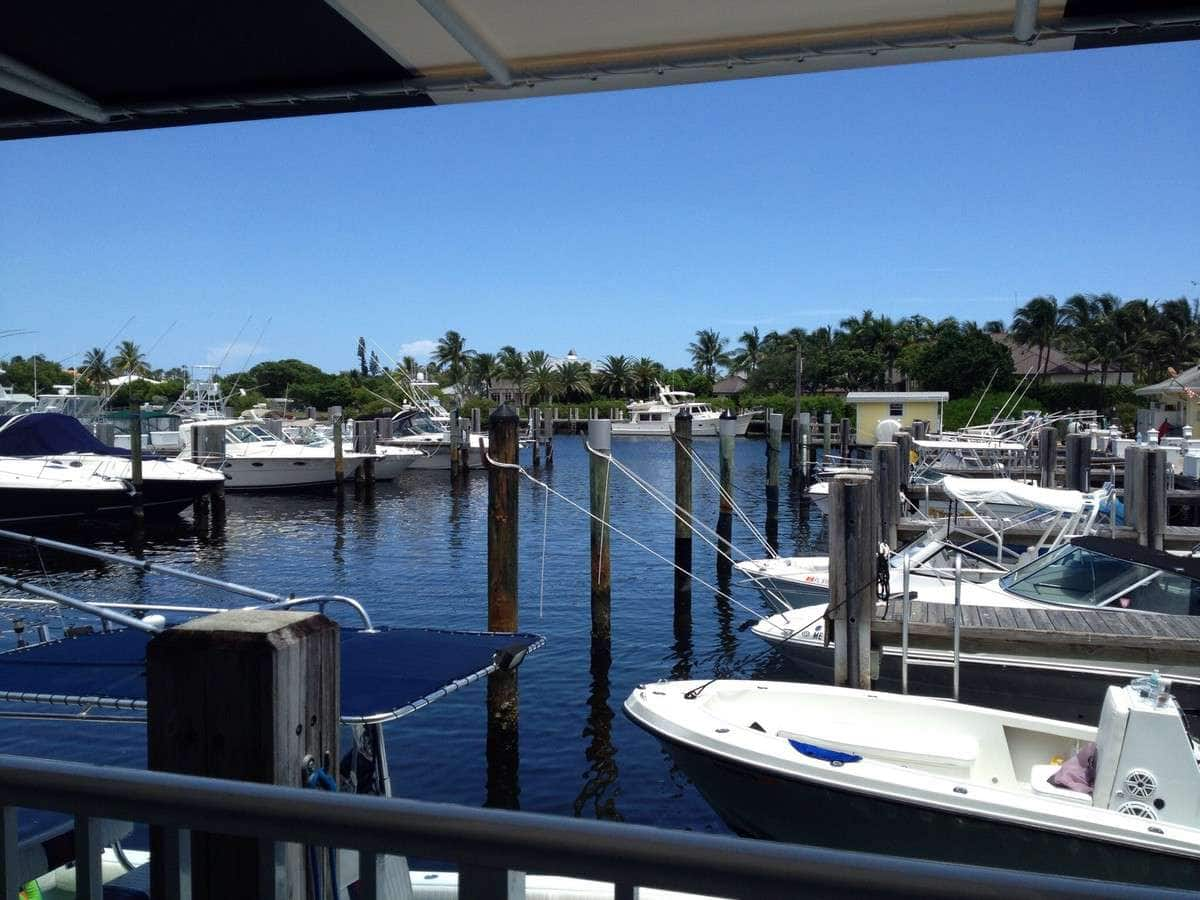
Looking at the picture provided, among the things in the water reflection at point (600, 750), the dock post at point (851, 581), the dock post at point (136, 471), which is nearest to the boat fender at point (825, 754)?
the dock post at point (851, 581)

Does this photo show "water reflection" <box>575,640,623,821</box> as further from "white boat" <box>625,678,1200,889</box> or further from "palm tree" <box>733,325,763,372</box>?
"palm tree" <box>733,325,763,372</box>

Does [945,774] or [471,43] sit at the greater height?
[471,43]

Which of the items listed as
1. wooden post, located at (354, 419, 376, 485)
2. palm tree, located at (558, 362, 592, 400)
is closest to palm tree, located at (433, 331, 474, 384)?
palm tree, located at (558, 362, 592, 400)

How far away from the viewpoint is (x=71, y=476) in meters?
29.0

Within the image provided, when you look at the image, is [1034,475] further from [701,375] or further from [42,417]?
[701,375]

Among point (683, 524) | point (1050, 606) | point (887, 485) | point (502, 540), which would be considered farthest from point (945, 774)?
point (683, 524)

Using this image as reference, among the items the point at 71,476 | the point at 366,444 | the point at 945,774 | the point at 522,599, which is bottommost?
the point at 522,599

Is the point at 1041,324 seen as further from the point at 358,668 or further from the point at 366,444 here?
the point at 358,668

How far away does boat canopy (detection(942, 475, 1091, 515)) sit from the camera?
16328mm

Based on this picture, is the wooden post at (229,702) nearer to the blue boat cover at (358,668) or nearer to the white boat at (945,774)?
→ the blue boat cover at (358,668)

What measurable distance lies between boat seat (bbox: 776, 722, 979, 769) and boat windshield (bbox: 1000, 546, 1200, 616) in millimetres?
3333

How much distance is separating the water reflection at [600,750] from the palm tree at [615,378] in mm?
97010

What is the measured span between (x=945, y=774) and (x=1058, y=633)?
2.30 meters

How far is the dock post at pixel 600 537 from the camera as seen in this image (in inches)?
595
